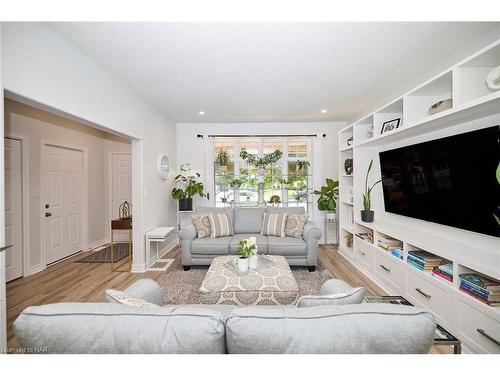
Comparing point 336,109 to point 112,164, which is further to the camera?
point 112,164

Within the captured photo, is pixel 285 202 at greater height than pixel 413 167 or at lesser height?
lesser

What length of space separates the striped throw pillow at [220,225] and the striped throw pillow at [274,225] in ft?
1.82

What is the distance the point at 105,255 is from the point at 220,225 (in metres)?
2.27

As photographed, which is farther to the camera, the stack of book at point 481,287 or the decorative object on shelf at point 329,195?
the decorative object on shelf at point 329,195

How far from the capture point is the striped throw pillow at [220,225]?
3503 mm

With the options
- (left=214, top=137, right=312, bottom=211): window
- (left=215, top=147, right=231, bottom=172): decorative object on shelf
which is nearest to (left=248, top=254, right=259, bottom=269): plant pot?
(left=214, top=137, right=312, bottom=211): window

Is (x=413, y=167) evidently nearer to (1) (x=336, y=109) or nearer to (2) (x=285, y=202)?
(1) (x=336, y=109)

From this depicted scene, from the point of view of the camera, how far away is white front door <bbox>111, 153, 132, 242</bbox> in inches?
192

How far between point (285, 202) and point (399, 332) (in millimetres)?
4102

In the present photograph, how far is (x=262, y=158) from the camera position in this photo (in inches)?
190

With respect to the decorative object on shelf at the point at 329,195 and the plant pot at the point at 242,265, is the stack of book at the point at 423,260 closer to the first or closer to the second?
the plant pot at the point at 242,265

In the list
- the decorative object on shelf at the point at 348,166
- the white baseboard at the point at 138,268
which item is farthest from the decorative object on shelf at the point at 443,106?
the white baseboard at the point at 138,268

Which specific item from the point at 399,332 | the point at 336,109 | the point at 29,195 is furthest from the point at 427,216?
the point at 29,195

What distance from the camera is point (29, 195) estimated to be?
10.9 feet
